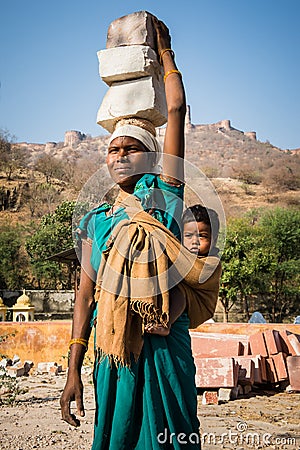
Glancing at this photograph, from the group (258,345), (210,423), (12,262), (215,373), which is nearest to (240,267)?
(258,345)

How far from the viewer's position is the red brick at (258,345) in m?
8.33

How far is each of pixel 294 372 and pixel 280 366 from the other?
→ 220 millimetres

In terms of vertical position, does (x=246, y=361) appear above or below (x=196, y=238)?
below

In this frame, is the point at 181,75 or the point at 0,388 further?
the point at 0,388

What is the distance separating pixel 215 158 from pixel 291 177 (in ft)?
95.3

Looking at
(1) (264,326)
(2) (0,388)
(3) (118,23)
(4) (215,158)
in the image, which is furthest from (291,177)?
(3) (118,23)

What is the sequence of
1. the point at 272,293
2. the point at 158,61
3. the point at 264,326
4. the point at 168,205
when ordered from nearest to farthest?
the point at 168,205
the point at 158,61
the point at 264,326
the point at 272,293

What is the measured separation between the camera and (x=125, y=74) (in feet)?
7.55

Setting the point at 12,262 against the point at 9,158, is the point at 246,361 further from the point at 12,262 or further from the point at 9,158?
the point at 9,158

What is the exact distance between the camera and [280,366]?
8.01m

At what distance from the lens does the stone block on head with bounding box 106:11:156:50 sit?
2230 millimetres

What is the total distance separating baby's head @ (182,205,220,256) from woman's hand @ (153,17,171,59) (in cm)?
70

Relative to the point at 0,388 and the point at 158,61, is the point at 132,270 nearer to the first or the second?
the point at 158,61

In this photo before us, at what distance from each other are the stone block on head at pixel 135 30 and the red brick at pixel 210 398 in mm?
5746
